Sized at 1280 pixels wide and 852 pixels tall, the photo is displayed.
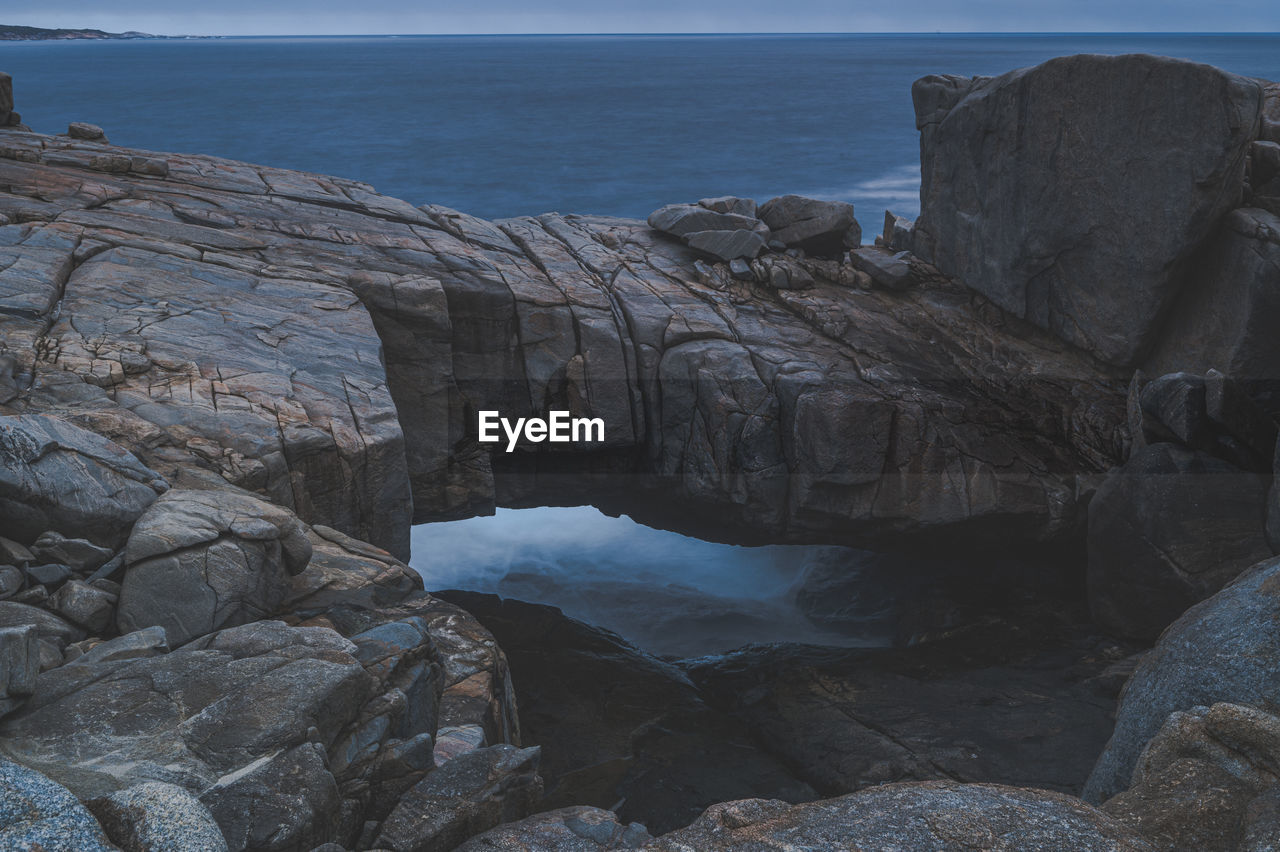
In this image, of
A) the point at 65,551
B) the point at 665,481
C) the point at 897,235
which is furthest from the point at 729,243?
the point at 65,551

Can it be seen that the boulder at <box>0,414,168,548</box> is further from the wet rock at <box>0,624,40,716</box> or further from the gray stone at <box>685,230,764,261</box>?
the gray stone at <box>685,230,764,261</box>

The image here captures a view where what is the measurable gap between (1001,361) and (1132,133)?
4499 millimetres

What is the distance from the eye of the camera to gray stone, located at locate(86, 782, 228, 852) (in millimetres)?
4734

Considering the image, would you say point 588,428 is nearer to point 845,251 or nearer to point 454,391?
point 454,391

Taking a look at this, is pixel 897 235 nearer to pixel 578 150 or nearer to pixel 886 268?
pixel 886 268

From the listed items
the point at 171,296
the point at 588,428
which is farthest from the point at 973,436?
the point at 171,296

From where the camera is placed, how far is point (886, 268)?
65.0ft

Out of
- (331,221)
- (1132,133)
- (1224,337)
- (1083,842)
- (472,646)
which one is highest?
(1132,133)

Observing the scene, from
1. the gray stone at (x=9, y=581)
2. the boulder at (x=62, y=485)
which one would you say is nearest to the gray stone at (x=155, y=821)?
the gray stone at (x=9, y=581)

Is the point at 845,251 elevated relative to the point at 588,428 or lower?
elevated

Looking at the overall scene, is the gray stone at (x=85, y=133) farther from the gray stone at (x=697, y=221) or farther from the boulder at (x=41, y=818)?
the boulder at (x=41, y=818)

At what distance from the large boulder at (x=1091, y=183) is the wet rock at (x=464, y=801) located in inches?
549

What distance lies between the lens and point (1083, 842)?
5355 millimetres

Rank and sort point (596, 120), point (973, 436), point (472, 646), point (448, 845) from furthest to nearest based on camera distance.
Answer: point (596, 120) < point (973, 436) < point (472, 646) < point (448, 845)
